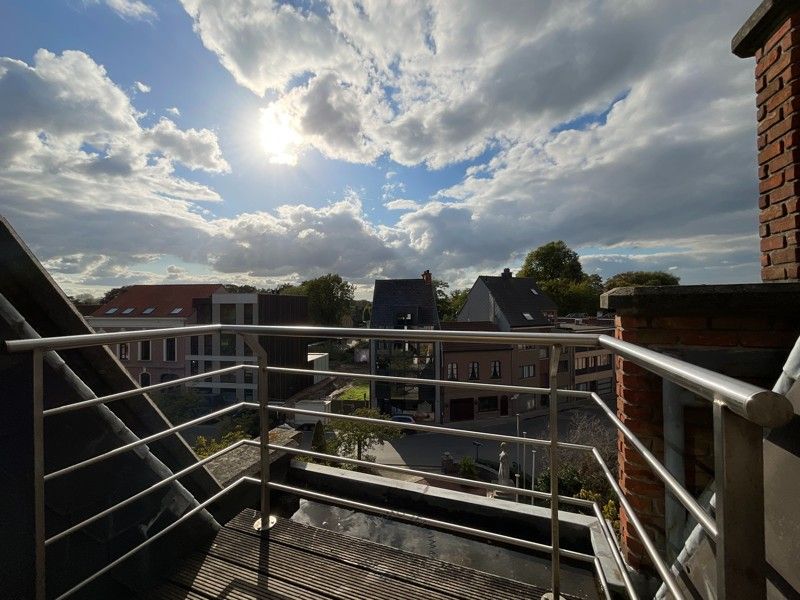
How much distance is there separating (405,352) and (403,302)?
305 centimetres

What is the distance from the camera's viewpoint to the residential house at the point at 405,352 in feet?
66.3

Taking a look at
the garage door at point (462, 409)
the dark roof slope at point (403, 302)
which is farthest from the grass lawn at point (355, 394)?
the garage door at point (462, 409)

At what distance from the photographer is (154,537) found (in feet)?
5.00

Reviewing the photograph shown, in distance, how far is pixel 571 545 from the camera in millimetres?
1854

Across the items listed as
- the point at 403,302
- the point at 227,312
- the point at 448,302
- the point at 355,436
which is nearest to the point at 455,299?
the point at 448,302

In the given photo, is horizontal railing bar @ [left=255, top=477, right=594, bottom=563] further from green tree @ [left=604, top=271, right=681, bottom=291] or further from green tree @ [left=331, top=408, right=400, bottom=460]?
green tree @ [left=604, top=271, right=681, bottom=291]

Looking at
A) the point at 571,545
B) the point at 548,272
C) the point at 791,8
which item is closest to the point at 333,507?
the point at 571,545

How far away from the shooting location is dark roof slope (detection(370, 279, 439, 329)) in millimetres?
21562

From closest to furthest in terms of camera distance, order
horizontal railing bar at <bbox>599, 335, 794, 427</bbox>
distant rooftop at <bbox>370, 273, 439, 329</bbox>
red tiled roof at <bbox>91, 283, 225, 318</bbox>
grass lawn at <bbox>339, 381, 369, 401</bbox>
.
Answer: horizontal railing bar at <bbox>599, 335, 794, 427</bbox> < distant rooftop at <bbox>370, 273, 439, 329</bbox> < grass lawn at <bbox>339, 381, 369, 401</bbox> < red tiled roof at <bbox>91, 283, 225, 318</bbox>

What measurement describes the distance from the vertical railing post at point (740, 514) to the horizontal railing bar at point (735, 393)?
40 millimetres

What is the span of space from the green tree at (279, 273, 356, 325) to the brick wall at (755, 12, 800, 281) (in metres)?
37.0

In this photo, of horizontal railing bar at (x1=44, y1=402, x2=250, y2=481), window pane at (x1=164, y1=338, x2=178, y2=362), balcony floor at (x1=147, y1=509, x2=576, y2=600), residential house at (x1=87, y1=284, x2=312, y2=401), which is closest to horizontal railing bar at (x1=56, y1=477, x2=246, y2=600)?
balcony floor at (x1=147, y1=509, x2=576, y2=600)

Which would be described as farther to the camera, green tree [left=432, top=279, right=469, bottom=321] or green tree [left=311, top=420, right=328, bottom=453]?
green tree [left=432, top=279, right=469, bottom=321]

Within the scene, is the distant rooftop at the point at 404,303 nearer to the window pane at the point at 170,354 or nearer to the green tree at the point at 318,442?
the green tree at the point at 318,442
